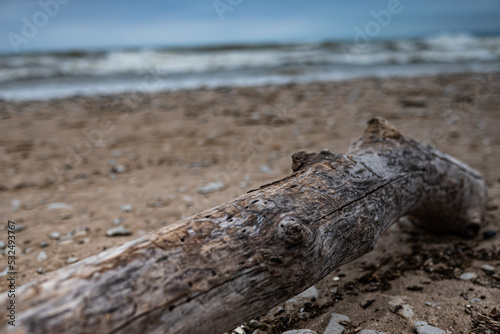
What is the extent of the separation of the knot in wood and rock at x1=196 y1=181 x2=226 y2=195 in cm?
263

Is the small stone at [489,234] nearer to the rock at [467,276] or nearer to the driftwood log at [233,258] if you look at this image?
the rock at [467,276]

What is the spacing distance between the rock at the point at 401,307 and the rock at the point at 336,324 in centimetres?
32

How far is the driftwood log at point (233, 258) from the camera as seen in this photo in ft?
4.28

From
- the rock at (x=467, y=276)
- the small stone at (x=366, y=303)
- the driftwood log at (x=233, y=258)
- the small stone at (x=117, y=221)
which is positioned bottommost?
the rock at (x=467, y=276)

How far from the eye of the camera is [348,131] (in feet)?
21.5

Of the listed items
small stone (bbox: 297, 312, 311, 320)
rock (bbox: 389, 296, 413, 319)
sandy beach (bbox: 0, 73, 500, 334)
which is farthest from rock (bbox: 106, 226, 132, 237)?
rock (bbox: 389, 296, 413, 319)

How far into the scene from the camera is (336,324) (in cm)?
207

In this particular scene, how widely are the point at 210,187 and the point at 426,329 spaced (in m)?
2.84

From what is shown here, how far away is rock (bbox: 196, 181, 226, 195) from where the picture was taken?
428cm

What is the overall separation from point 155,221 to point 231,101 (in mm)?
6047

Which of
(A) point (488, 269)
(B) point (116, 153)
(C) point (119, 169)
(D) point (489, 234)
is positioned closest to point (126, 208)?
(C) point (119, 169)

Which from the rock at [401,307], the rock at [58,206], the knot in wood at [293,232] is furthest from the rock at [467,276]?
the rock at [58,206]

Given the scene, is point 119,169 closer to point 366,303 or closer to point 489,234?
point 366,303

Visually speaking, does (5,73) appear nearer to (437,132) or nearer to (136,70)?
(136,70)
